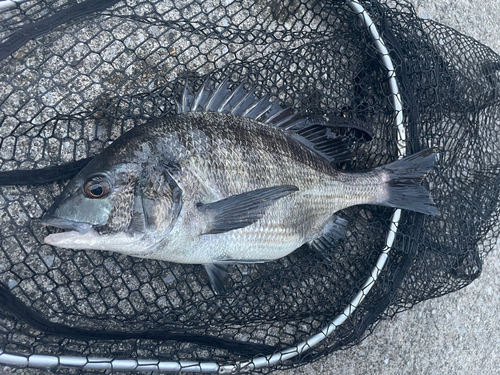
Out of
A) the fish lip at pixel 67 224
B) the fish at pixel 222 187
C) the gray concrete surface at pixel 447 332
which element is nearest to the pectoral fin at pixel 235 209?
the fish at pixel 222 187

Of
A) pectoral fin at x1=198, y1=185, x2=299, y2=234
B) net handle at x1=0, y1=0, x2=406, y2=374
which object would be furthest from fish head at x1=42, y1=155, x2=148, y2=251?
net handle at x1=0, y1=0, x2=406, y2=374

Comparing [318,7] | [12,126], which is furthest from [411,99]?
[12,126]

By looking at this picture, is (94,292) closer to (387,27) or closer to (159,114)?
(159,114)

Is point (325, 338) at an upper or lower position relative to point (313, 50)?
lower

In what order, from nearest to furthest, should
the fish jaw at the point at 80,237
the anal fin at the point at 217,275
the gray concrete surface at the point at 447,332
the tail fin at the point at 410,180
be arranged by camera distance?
1. the fish jaw at the point at 80,237
2. the anal fin at the point at 217,275
3. the tail fin at the point at 410,180
4. the gray concrete surface at the point at 447,332

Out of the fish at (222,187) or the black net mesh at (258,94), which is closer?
the fish at (222,187)

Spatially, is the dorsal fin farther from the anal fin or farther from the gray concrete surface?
the gray concrete surface

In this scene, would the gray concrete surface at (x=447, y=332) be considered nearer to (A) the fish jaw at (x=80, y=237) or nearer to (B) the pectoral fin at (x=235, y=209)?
(B) the pectoral fin at (x=235, y=209)

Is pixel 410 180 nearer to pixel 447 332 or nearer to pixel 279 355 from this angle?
pixel 279 355
